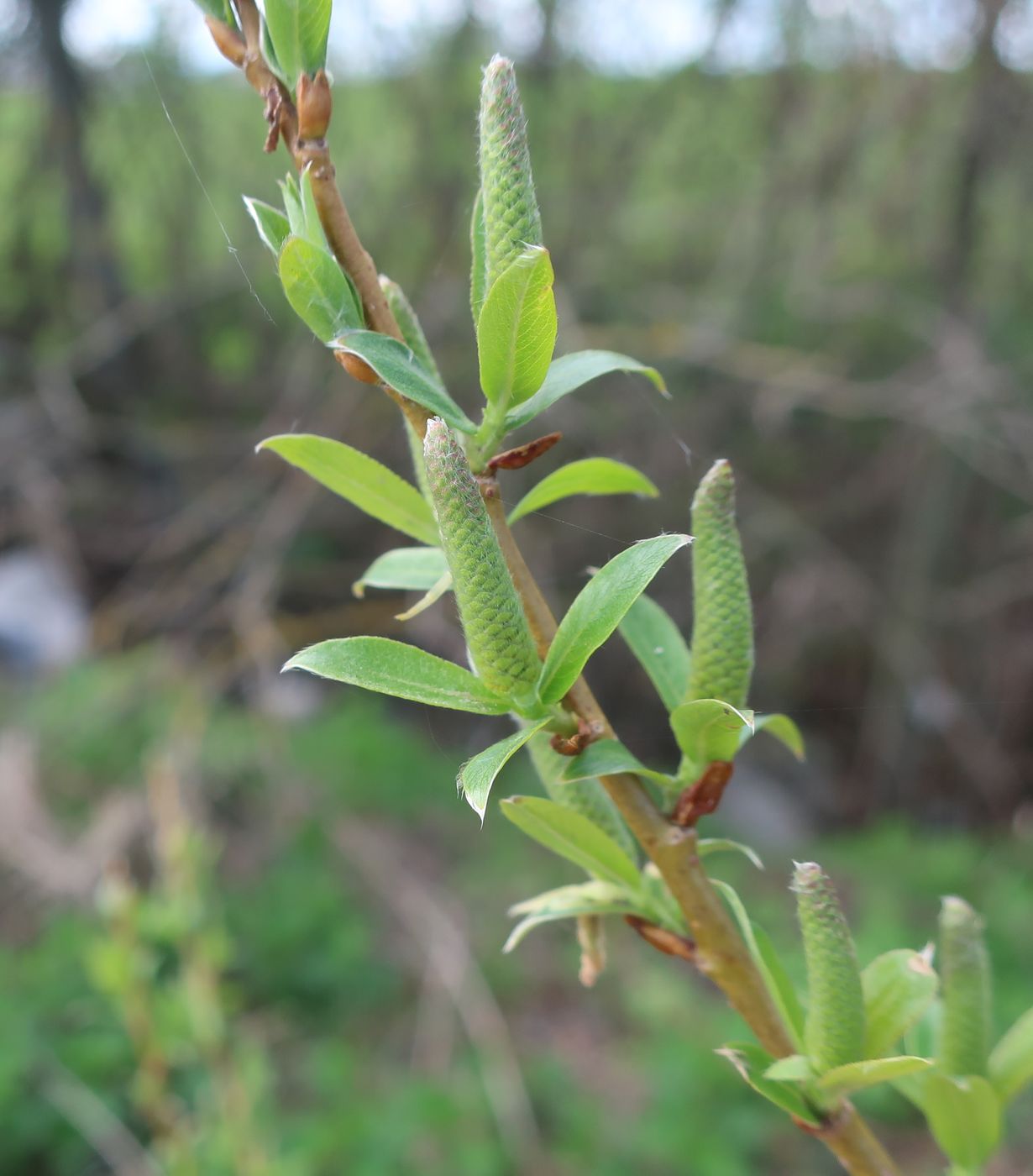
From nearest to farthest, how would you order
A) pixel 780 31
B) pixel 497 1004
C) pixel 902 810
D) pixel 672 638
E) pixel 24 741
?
pixel 672 638 < pixel 24 741 < pixel 497 1004 < pixel 780 31 < pixel 902 810

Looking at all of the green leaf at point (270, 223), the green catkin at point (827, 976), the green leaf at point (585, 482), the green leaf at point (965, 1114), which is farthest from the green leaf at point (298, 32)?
the green leaf at point (965, 1114)

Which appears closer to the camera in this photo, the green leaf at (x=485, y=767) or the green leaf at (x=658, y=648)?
the green leaf at (x=485, y=767)

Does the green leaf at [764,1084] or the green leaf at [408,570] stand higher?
the green leaf at [408,570]

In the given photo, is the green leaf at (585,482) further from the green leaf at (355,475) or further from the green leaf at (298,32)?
the green leaf at (298,32)

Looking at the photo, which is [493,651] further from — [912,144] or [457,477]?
[912,144]

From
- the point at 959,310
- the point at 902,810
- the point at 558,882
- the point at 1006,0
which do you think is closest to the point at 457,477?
the point at 558,882

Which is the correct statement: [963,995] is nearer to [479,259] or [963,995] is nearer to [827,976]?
[827,976]

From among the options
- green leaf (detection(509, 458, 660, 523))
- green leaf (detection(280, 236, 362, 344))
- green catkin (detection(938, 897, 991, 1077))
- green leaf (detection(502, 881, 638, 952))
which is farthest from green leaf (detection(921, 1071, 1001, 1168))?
green leaf (detection(280, 236, 362, 344))

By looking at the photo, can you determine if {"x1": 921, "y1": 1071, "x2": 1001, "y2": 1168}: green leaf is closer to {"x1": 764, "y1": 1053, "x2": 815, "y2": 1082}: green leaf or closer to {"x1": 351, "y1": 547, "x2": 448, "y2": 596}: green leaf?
{"x1": 764, "y1": 1053, "x2": 815, "y2": 1082}: green leaf
